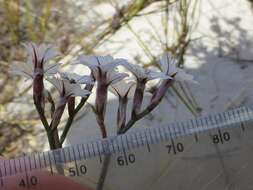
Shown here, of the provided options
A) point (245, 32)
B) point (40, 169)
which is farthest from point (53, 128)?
point (245, 32)

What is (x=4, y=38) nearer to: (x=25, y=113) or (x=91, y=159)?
(x=25, y=113)

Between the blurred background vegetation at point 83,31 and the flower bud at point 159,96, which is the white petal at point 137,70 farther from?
the blurred background vegetation at point 83,31

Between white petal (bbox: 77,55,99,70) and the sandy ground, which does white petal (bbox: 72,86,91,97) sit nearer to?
Result: white petal (bbox: 77,55,99,70)

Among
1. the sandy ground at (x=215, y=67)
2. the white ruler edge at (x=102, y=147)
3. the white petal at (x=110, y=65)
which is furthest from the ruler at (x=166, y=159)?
the sandy ground at (x=215, y=67)

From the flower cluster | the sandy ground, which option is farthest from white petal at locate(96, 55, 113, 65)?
the sandy ground

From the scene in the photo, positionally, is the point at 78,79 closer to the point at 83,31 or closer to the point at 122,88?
the point at 122,88

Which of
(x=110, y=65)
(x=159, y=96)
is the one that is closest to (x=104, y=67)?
(x=110, y=65)
